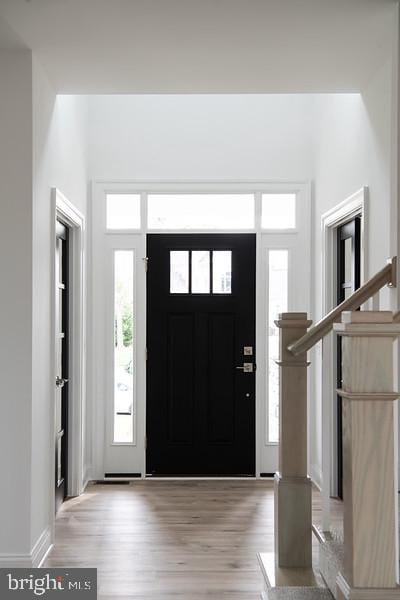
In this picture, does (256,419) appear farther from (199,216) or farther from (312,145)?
(312,145)

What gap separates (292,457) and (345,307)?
0.75 meters

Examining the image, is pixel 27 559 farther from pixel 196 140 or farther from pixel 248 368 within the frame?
pixel 196 140

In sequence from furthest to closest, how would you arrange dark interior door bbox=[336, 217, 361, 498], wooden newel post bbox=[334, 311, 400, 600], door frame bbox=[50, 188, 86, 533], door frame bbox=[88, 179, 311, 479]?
1. door frame bbox=[88, 179, 311, 479]
2. door frame bbox=[50, 188, 86, 533]
3. dark interior door bbox=[336, 217, 361, 498]
4. wooden newel post bbox=[334, 311, 400, 600]

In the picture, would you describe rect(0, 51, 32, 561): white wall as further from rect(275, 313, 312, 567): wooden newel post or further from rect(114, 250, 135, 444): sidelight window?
rect(114, 250, 135, 444): sidelight window

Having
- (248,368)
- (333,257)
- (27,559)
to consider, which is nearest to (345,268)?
(333,257)

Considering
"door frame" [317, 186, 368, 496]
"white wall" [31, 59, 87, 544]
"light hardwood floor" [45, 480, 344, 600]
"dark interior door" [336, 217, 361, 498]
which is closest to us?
"light hardwood floor" [45, 480, 344, 600]

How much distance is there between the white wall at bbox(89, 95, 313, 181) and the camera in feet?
18.1

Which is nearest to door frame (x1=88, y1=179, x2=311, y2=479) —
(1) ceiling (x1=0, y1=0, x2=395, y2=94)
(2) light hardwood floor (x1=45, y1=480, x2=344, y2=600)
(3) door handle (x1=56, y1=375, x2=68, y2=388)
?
(2) light hardwood floor (x1=45, y1=480, x2=344, y2=600)

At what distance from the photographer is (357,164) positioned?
13.5 feet

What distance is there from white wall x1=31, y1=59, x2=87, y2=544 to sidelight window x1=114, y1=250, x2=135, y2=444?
53.6 inches

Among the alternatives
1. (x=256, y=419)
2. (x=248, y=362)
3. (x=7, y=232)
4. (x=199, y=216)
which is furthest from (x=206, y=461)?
(x=7, y=232)

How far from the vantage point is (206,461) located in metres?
5.54

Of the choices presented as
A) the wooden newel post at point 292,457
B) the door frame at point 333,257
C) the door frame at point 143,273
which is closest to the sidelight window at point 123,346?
the door frame at point 143,273

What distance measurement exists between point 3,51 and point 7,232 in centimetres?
92
